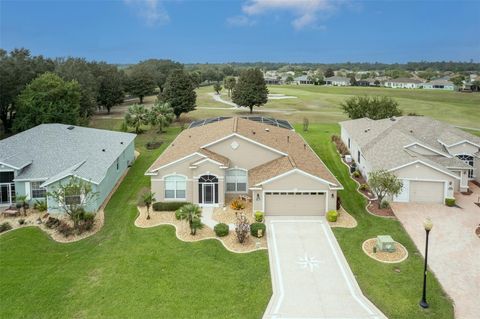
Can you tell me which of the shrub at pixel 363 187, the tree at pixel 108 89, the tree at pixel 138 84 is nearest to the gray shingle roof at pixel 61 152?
the shrub at pixel 363 187

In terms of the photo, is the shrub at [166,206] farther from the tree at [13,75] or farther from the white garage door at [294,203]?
the tree at [13,75]

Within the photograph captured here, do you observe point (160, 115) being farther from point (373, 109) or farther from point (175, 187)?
point (373, 109)

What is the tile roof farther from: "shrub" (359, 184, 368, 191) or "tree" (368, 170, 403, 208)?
"shrub" (359, 184, 368, 191)

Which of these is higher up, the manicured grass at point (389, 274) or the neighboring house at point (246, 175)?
the neighboring house at point (246, 175)

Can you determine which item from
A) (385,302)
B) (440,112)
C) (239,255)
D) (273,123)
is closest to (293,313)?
(385,302)

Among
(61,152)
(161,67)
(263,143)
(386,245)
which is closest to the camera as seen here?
(386,245)

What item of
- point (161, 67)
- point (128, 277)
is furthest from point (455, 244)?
point (161, 67)

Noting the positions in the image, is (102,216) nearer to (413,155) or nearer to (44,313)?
(44,313)
